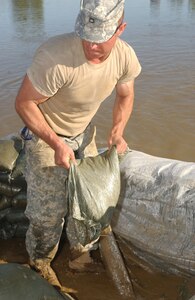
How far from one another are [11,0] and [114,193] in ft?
59.3

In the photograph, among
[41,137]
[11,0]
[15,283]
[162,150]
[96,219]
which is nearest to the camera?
[15,283]

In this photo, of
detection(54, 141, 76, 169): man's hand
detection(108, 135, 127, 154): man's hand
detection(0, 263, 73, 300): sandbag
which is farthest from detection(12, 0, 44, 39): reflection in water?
detection(0, 263, 73, 300): sandbag

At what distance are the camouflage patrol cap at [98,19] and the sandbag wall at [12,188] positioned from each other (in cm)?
129

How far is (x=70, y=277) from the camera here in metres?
3.02

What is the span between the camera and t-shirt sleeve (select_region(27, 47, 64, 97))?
2223 millimetres

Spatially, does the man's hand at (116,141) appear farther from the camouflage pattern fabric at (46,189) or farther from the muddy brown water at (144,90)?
the muddy brown water at (144,90)

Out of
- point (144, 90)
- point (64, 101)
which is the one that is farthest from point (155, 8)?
point (64, 101)

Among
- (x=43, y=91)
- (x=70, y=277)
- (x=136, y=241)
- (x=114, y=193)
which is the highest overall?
(x=43, y=91)

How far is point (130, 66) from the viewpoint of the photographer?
256cm

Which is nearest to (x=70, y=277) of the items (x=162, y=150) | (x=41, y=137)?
(x=41, y=137)

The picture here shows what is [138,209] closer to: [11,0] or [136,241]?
[136,241]

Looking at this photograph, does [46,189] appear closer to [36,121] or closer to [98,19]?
[36,121]

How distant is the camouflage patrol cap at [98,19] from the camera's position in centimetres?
210

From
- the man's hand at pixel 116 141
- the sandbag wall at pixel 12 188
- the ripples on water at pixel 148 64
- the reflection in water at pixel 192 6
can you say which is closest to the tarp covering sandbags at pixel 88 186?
the sandbag wall at pixel 12 188
